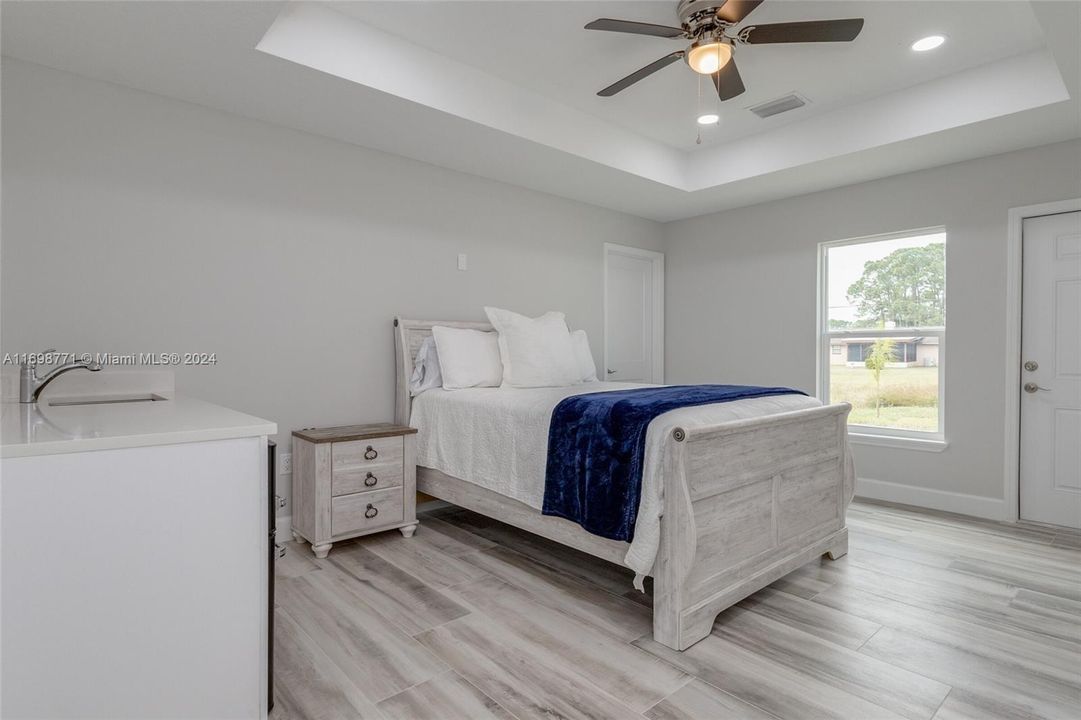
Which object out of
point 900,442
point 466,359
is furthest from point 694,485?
point 900,442

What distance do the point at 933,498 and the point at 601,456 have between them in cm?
301

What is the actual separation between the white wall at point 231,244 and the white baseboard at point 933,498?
3052 mm

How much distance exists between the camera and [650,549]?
2037mm

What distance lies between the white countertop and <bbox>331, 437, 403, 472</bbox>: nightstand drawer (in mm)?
1145

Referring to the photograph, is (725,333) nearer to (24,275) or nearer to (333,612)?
(333,612)

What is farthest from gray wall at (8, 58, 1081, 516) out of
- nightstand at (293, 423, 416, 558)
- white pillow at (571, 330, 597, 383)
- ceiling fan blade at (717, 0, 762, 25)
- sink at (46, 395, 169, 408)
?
ceiling fan blade at (717, 0, 762, 25)

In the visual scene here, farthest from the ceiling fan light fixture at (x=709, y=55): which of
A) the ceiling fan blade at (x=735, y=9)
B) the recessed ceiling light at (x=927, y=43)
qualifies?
the recessed ceiling light at (x=927, y=43)

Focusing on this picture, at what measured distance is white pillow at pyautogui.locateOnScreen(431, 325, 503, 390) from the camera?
3.49m

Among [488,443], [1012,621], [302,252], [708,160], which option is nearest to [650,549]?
[488,443]

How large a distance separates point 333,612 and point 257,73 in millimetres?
2336

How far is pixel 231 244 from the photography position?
300cm

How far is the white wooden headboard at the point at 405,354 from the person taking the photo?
11.6 feet

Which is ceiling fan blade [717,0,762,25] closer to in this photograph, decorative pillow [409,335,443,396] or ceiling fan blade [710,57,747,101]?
ceiling fan blade [710,57,747,101]

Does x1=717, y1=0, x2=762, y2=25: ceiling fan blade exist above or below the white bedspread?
above
